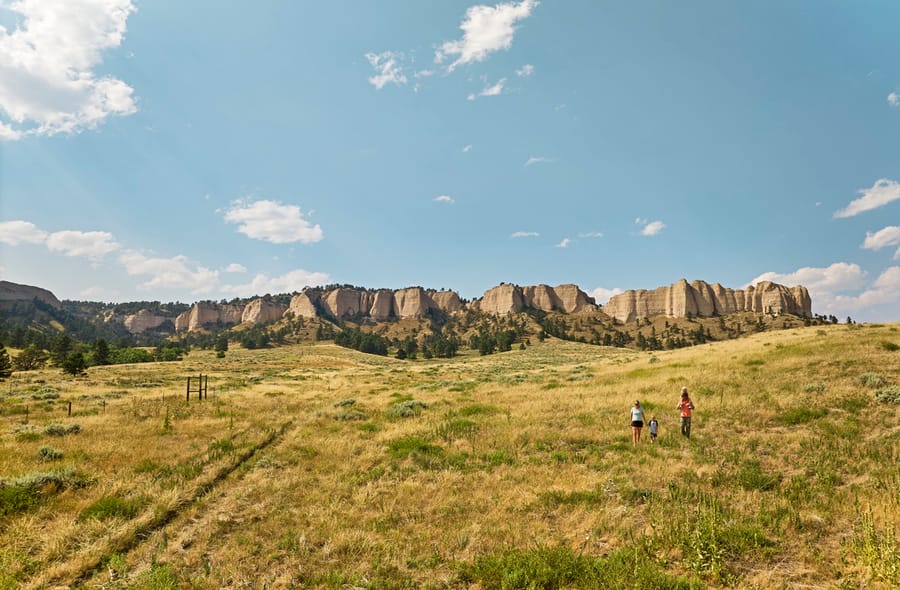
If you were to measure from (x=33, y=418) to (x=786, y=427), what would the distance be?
3313 cm

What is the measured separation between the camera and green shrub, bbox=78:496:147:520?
874 cm

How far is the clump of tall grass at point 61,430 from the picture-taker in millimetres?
15555

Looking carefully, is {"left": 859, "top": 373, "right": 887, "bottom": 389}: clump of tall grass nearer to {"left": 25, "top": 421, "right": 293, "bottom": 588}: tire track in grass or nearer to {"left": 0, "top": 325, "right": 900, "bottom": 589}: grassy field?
{"left": 0, "top": 325, "right": 900, "bottom": 589}: grassy field

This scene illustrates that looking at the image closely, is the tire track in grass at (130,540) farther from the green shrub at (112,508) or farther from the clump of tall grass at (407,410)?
the clump of tall grass at (407,410)

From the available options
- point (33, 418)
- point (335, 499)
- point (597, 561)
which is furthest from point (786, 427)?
point (33, 418)

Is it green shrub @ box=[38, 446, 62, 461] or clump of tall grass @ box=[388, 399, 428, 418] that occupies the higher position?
green shrub @ box=[38, 446, 62, 461]

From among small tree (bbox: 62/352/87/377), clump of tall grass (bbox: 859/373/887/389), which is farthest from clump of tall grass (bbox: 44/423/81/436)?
small tree (bbox: 62/352/87/377)

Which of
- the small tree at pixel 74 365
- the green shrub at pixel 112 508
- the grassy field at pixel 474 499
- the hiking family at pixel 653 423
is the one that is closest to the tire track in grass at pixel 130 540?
the grassy field at pixel 474 499

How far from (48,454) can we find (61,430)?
437 cm

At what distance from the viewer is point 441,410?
69.9 ft

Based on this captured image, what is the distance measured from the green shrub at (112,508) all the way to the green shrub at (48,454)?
4912 mm

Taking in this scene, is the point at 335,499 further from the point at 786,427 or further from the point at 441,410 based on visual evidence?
the point at 786,427

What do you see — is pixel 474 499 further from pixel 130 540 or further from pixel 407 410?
pixel 407 410

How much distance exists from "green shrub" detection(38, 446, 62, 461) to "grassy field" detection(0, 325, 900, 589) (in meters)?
0.05
